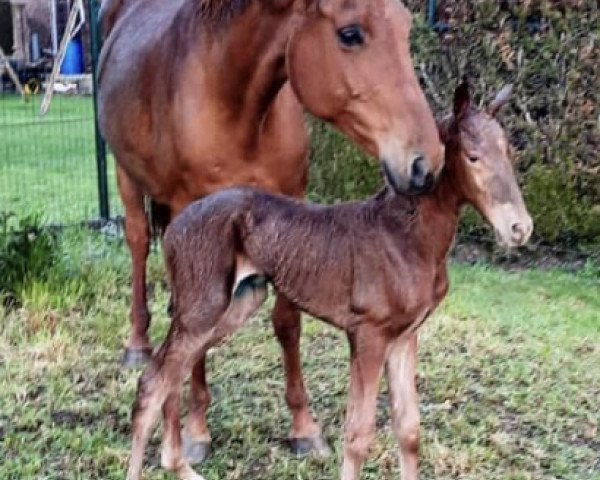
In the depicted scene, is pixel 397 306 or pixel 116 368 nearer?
pixel 397 306

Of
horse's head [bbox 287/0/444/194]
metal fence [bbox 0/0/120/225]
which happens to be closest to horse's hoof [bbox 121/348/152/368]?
horse's head [bbox 287/0/444/194]

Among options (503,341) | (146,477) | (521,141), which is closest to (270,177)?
(146,477)

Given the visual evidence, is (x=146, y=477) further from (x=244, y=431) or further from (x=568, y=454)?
(x=568, y=454)

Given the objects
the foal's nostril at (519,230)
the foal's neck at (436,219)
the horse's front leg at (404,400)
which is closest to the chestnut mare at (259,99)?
the foal's neck at (436,219)

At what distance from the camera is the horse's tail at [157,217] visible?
15.8ft

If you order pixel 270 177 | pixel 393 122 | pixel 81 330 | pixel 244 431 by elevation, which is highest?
pixel 393 122

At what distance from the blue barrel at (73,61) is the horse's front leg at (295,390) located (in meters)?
13.3

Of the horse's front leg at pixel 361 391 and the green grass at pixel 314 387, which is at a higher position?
the horse's front leg at pixel 361 391

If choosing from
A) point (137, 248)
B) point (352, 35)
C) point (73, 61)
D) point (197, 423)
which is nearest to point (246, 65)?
point (352, 35)

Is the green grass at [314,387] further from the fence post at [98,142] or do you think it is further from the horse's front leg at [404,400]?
the fence post at [98,142]

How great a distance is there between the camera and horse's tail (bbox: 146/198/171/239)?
483 centimetres

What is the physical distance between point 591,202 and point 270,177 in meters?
3.82

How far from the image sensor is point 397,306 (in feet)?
9.78

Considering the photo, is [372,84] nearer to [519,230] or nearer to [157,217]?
[519,230]
